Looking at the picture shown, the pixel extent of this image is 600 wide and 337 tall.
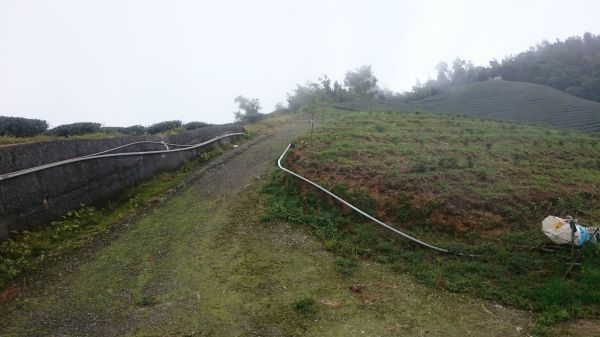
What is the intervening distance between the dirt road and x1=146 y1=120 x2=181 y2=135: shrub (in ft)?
17.7

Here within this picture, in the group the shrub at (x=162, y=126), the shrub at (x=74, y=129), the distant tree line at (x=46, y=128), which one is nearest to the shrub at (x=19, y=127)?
the distant tree line at (x=46, y=128)

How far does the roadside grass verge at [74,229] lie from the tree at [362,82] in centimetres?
2788

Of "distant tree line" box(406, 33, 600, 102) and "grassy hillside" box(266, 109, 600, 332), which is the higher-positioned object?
"distant tree line" box(406, 33, 600, 102)

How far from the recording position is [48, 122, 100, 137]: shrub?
8742 mm

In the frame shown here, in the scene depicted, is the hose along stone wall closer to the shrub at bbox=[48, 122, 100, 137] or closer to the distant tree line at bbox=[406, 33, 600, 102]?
the shrub at bbox=[48, 122, 100, 137]

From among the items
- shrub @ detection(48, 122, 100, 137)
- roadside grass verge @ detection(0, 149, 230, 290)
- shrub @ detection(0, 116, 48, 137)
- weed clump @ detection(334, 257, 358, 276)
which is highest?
shrub @ detection(0, 116, 48, 137)

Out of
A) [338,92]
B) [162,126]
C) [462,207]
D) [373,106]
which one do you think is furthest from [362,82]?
[462,207]

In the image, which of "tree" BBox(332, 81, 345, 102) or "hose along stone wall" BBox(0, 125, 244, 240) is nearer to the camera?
"hose along stone wall" BBox(0, 125, 244, 240)

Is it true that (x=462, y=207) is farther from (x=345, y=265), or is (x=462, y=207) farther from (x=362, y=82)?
(x=362, y=82)

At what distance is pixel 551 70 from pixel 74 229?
1460 inches

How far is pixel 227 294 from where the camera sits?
5.12 metres

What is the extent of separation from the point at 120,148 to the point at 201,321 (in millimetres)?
5104

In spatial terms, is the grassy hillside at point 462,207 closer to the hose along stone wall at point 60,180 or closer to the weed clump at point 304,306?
the weed clump at point 304,306

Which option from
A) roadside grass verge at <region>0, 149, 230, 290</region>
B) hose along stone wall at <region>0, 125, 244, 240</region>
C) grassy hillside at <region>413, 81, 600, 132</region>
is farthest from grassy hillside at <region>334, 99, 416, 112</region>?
hose along stone wall at <region>0, 125, 244, 240</region>
